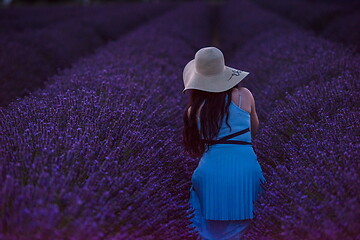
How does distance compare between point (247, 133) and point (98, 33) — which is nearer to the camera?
point (247, 133)

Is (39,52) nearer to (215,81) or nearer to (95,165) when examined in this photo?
(215,81)

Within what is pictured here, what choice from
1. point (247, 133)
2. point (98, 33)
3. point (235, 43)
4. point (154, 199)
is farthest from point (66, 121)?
point (98, 33)

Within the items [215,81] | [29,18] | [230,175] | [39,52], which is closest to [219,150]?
[230,175]

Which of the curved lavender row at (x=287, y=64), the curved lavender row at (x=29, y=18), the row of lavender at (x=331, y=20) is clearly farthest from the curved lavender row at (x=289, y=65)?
the curved lavender row at (x=29, y=18)

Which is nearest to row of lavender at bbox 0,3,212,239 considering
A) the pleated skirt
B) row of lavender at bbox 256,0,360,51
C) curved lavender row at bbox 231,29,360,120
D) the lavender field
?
the lavender field

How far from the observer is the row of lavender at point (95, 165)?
1734 millimetres

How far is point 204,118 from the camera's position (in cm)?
263

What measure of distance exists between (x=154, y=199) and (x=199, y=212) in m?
0.61

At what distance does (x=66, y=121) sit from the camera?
273 centimetres

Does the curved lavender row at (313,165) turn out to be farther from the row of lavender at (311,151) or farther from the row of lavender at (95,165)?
the row of lavender at (95,165)

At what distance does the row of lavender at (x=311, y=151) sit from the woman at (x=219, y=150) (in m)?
0.15

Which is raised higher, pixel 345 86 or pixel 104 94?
pixel 104 94

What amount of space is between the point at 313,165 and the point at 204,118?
0.68 m

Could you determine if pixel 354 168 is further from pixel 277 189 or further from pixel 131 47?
pixel 131 47
